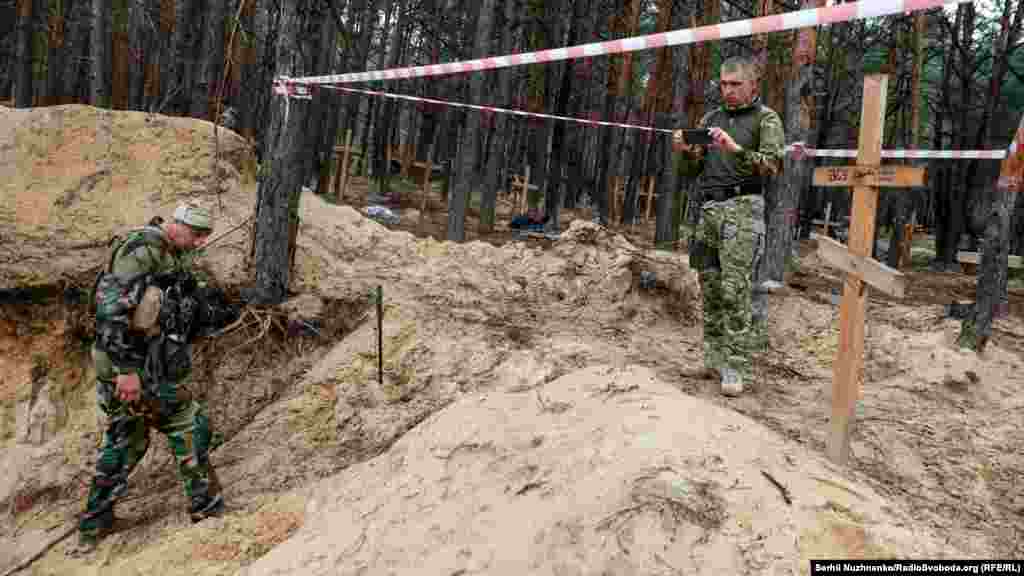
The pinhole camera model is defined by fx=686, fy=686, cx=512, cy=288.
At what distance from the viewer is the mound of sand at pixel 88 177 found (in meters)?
6.19

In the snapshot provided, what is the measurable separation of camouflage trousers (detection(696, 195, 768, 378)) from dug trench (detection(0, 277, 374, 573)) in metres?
3.06

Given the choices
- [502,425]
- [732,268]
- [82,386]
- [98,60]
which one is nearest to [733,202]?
[732,268]

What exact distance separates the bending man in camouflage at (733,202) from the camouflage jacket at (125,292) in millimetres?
3284

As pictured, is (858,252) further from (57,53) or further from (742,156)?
(57,53)

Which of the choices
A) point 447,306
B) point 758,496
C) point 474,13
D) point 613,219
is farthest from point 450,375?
point 474,13

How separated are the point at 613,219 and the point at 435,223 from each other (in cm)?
694

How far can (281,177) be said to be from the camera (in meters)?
6.06

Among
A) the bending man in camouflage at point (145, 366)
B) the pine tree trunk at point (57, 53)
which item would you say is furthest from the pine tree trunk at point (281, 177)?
the pine tree trunk at point (57, 53)

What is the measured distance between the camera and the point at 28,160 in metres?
7.03

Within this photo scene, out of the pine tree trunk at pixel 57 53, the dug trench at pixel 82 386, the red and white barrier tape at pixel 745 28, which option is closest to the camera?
the red and white barrier tape at pixel 745 28

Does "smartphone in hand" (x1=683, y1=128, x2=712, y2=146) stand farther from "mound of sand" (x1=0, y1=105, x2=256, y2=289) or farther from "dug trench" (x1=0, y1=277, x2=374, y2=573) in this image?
"mound of sand" (x1=0, y1=105, x2=256, y2=289)

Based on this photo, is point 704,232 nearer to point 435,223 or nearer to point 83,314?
point 83,314

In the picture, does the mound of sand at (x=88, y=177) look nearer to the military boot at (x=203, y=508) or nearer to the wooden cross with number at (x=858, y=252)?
the military boot at (x=203, y=508)

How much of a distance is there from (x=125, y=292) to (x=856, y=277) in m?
4.01
